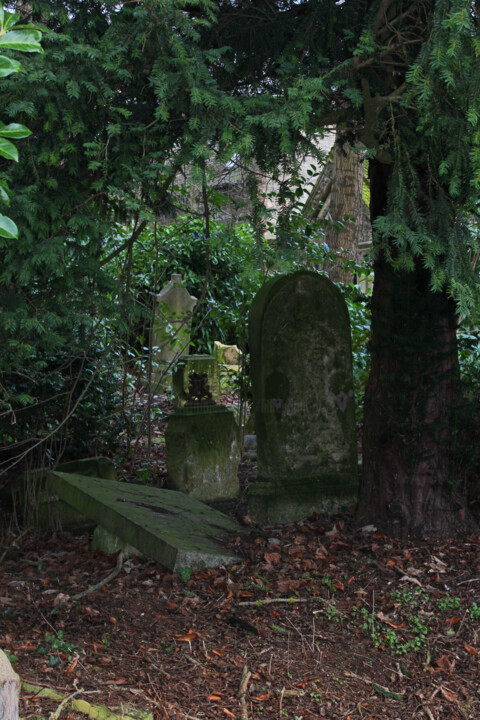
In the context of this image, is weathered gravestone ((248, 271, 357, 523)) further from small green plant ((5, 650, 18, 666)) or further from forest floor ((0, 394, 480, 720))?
small green plant ((5, 650, 18, 666))

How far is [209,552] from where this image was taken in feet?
13.3

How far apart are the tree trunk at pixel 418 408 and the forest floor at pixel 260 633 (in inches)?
7.0

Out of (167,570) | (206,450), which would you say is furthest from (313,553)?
(206,450)

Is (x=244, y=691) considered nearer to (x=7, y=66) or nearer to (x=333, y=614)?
(x=333, y=614)

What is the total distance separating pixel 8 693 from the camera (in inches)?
65.6

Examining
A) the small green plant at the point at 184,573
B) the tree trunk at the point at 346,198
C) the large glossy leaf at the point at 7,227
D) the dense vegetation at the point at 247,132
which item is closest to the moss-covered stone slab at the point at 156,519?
the small green plant at the point at 184,573

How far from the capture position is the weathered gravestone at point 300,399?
5.11 metres

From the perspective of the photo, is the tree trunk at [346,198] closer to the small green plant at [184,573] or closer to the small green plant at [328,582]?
the small green plant at [328,582]

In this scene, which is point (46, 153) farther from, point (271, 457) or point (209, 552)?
point (271, 457)

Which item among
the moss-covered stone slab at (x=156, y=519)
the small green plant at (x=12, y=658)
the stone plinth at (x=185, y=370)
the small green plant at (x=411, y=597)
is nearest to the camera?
the small green plant at (x=12, y=658)

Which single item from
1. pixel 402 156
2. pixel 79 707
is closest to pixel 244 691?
pixel 79 707

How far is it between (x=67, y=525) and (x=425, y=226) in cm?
364

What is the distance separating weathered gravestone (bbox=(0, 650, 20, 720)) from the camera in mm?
1648

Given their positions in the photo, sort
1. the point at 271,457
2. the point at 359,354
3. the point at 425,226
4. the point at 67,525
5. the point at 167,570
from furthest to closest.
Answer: the point at 359,354, the point at 67,525, the point at 271,457, the point at 167,570, the point at 425,226
